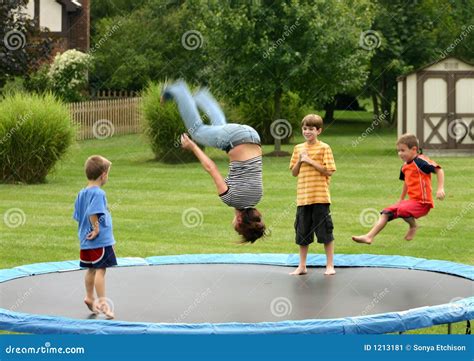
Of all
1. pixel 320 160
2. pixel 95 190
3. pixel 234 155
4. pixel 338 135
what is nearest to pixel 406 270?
pixel 320 160

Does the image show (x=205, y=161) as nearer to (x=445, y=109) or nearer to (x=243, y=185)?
(x=243, y=185)

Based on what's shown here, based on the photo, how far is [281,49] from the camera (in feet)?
67.2

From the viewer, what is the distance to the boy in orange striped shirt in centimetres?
785

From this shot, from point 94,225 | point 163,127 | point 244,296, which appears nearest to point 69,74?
point 163,127

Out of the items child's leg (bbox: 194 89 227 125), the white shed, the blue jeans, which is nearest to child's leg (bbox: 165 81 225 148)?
the blue jeans

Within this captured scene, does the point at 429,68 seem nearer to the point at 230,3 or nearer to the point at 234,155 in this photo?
the point at 230,3

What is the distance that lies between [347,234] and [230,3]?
396 inches

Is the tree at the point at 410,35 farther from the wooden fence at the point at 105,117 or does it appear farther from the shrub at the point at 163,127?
the shrub at the point at 163,127

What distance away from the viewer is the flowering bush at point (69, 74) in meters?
26.6

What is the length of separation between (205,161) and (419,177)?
2444 mm

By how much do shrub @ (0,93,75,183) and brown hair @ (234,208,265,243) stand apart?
9.59 metres

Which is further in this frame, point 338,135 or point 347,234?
point 338,135

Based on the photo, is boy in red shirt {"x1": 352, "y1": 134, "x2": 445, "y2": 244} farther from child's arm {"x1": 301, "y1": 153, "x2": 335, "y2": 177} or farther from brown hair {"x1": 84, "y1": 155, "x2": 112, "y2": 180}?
brown hair {"x1": 84, "y1": 155, "x2": 112, "y2": 180}

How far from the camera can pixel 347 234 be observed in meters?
11.6
